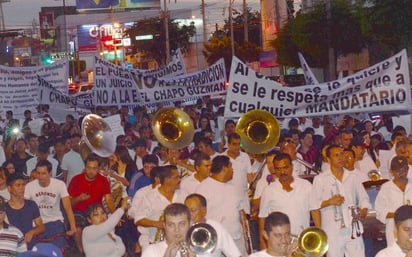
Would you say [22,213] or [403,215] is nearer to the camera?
[403,215]

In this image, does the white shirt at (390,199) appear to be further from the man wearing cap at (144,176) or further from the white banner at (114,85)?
the white banner at (114,85)

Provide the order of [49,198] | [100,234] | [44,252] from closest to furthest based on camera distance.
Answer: [44,252]
[100,234]
[49,198]

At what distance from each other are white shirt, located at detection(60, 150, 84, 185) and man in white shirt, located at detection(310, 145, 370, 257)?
4.26m

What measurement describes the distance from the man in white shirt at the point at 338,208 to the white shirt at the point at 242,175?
0.98 metres

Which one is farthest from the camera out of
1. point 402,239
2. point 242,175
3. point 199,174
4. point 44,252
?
point 242,175

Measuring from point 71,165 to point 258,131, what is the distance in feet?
8.32

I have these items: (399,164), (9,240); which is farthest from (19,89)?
(9,240)

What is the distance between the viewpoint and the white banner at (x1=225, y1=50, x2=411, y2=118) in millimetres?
14625

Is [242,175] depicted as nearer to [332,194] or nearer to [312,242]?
[332,194]

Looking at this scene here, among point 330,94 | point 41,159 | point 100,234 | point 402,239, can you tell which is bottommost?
point 100,234

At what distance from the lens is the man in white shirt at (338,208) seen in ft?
33.6

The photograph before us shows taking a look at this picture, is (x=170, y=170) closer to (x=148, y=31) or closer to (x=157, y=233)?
(x=157, y=233)

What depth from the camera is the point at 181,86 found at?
2247 centimetres

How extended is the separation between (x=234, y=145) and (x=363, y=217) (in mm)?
2417
